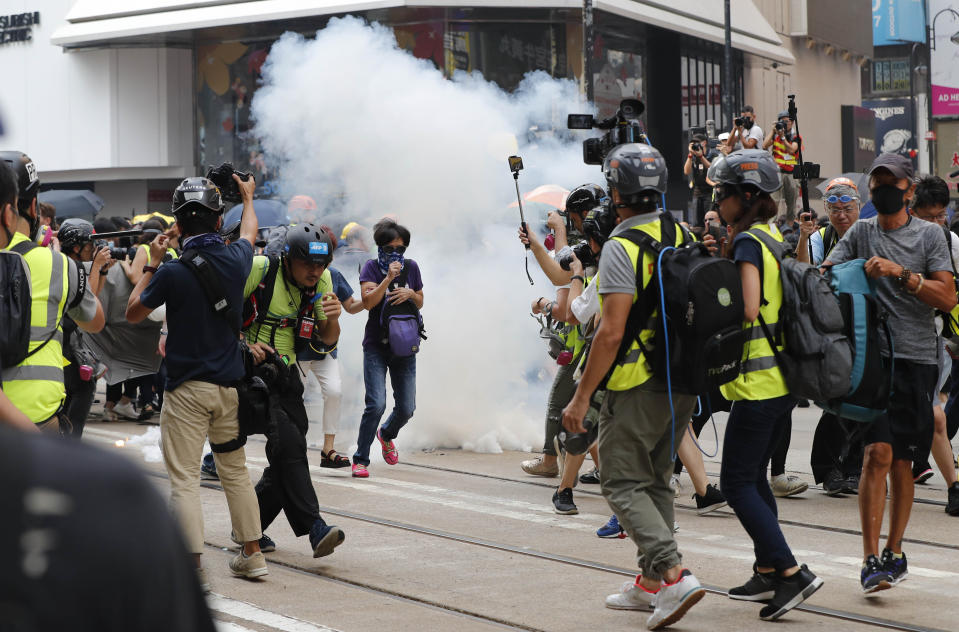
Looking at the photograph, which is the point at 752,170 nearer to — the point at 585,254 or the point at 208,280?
the point at 585,254

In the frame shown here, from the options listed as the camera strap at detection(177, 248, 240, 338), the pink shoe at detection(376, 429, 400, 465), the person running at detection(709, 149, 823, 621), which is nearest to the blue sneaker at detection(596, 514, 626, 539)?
the person running at detection(709, 149, 823, 621)

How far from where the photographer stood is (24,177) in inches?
172

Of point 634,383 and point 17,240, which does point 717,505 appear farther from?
point 17,240

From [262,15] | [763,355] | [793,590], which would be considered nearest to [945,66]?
[262,15]

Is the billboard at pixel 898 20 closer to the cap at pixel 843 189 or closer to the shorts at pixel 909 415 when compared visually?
the cap at pixel 843 189

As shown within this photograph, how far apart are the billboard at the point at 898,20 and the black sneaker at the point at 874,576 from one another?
208 feet

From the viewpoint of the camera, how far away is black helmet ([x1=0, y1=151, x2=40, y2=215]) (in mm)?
4352

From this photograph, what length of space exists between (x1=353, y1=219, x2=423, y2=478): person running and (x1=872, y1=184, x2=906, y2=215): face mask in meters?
4.04

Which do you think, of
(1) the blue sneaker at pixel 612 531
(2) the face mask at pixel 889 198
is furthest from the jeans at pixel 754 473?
(1) the blue sneaker at pixel 612 531

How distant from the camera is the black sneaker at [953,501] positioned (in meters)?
7.05

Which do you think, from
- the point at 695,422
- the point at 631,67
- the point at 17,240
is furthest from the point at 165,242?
the point at 631,67

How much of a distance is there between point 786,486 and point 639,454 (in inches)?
128

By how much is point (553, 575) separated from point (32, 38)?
102 feet

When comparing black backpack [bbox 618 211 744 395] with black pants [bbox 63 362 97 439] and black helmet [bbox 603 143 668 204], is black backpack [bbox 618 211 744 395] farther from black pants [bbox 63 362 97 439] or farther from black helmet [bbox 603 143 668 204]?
black pants [bbox 63 362 97 439]
